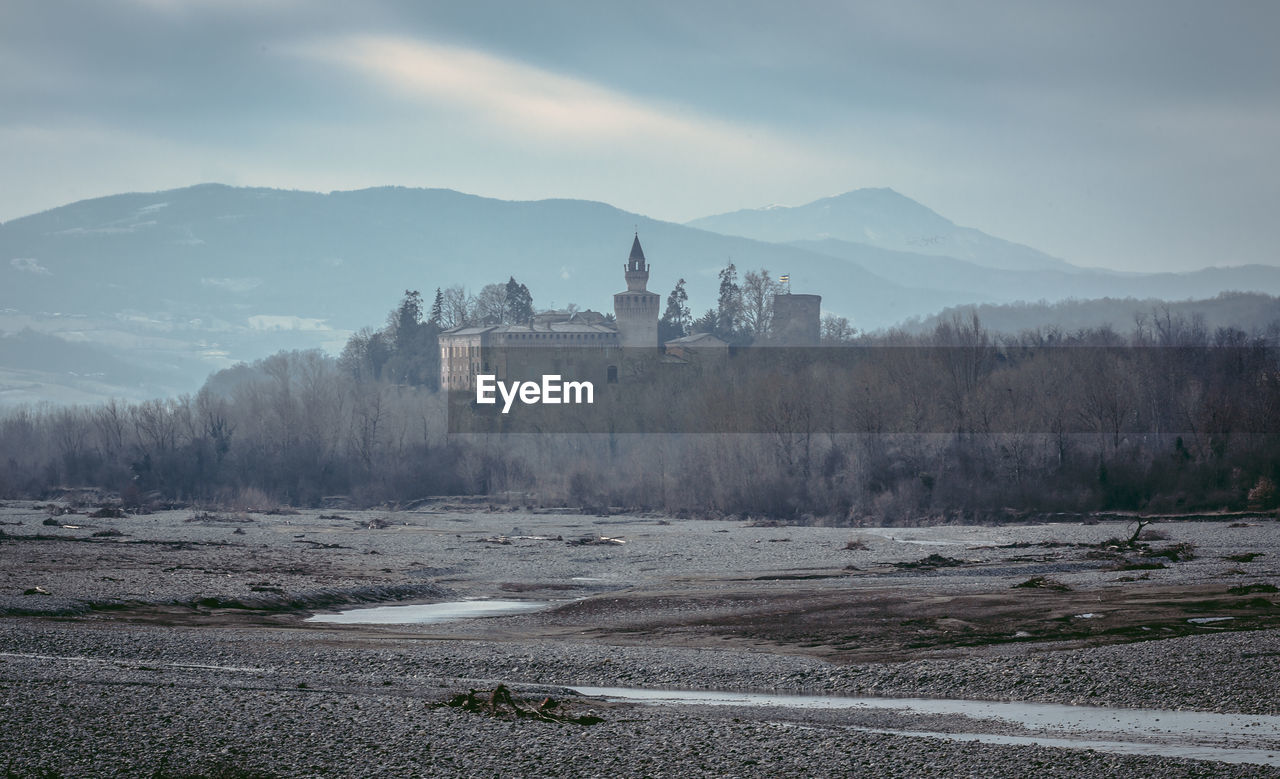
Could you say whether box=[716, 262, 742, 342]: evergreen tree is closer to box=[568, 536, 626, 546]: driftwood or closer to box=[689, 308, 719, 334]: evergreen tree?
box=[689, 308, 719, 334]: evergreen tree

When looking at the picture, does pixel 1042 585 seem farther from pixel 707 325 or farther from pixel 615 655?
pixel 707 325

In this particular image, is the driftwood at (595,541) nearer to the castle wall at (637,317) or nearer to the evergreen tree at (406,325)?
the castle wall at (637,317)

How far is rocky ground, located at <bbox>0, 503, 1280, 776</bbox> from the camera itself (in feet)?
48.8

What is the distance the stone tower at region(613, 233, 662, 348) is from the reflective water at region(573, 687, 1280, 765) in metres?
104

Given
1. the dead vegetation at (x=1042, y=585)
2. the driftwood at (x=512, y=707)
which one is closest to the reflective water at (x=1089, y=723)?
the driftwood at (x=512, y=707)

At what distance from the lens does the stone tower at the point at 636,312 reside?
4860 inches

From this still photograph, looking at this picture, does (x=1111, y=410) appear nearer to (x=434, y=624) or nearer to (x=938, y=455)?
(x=938, y=455)

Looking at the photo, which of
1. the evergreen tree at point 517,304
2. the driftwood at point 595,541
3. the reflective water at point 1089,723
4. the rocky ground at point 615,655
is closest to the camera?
the rocky ground at point 615,655

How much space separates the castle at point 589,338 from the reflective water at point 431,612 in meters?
82.4

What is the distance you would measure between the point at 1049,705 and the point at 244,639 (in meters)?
13.9

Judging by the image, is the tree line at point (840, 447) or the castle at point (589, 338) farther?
the castle at point (589, 338)

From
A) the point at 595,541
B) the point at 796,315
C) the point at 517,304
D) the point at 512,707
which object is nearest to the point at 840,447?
the point at 595,541

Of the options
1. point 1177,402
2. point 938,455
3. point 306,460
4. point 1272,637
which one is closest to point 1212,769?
point 1272,637

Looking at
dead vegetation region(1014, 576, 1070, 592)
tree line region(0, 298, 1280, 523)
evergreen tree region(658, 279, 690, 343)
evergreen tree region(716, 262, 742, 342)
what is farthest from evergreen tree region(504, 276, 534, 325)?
dead vegetation region(1014, 576, 1070, 592)
